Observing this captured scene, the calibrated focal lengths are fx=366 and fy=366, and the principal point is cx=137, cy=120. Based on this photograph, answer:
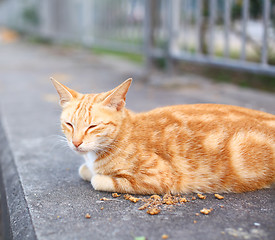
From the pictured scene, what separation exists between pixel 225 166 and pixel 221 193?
0.16m

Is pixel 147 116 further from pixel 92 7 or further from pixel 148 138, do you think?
pixel 92 7

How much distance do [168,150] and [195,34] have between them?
13.2ft

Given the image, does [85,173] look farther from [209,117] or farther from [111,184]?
[209,117]

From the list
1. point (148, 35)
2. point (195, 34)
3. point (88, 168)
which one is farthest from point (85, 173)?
point (148, 35)

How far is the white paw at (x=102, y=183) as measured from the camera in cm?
214

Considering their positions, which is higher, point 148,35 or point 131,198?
point 148,35

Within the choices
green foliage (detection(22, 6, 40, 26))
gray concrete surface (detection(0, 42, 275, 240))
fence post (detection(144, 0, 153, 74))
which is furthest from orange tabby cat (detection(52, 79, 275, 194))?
green foliage (detection(22, 6, 40, 26))

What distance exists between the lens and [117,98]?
2.19 metres

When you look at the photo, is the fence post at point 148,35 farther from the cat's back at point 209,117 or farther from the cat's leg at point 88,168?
the cat's leg at point 88,168

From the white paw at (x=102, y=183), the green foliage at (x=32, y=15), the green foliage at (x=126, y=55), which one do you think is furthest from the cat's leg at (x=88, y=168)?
the green foliage at (x=32, y=15)

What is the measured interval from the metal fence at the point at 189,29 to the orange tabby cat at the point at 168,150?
2.35 metres

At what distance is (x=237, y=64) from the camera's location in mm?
4758

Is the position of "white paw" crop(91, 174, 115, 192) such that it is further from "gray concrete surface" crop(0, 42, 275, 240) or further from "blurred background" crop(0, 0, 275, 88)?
"blurred background" crop(0, 0, 275, 88)

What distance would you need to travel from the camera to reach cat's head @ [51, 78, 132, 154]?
2.09 meters
